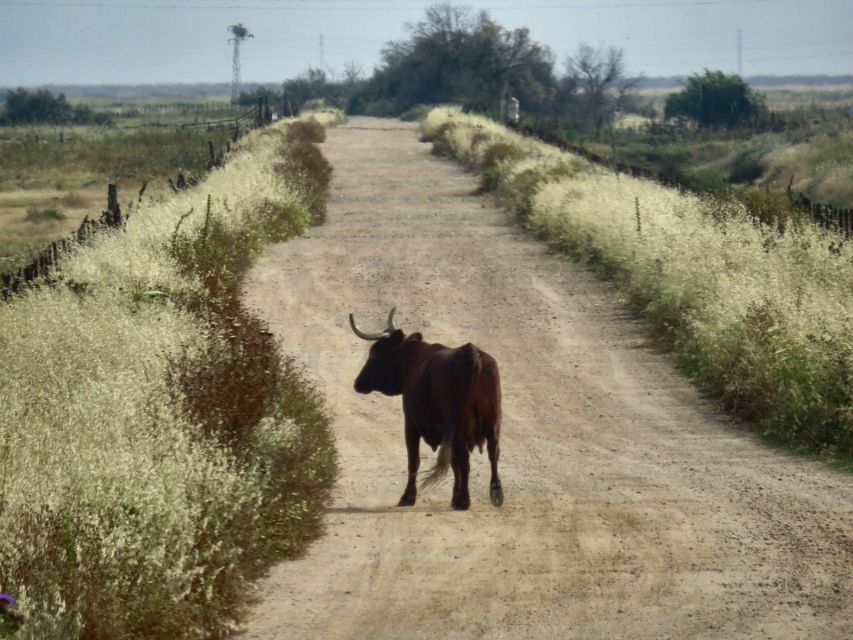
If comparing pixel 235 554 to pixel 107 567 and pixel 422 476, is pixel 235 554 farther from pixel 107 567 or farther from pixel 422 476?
pixel 422 476

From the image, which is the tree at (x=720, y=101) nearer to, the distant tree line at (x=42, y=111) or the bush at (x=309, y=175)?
the distant tree line at (x=42, y=111)

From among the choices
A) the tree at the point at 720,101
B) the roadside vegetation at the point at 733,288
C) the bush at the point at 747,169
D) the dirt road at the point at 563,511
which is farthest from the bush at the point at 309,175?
the tree at the point at 720,101

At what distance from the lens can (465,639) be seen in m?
6.66

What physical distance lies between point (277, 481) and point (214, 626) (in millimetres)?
2044

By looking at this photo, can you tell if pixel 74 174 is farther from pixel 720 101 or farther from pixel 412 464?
pixel 720 101

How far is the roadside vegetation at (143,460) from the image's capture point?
6.18 meters

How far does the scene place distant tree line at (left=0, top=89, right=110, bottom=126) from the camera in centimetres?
11431

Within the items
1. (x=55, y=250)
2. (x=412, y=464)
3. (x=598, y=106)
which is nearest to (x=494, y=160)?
(x=55, y=250)

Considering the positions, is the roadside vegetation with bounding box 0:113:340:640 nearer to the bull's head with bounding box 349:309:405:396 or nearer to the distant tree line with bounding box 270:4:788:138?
the bull's head with bounding box 349:309:405:396

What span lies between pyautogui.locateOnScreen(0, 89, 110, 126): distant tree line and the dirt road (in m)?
99.5

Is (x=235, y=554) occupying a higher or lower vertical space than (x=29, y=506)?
lower

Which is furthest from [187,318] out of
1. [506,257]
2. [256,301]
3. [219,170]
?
[219,170]

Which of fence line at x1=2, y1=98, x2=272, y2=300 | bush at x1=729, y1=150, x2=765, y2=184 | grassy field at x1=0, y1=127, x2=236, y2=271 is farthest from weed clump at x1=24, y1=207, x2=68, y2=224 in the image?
bush at x1=729, y1=150, x2=765, y2=184

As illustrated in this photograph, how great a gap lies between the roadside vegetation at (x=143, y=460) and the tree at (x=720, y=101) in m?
78.1
